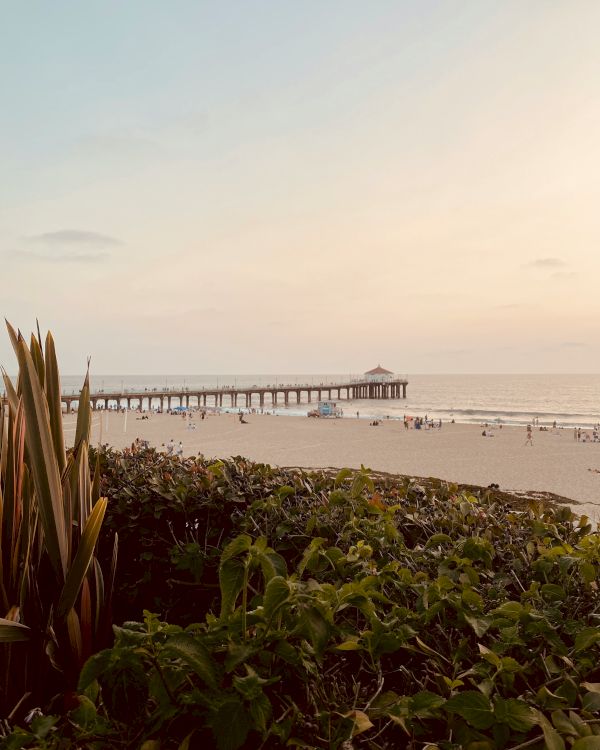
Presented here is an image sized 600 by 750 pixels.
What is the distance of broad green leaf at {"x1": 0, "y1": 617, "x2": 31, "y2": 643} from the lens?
1396 mm

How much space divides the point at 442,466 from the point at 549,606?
1731 centimetres


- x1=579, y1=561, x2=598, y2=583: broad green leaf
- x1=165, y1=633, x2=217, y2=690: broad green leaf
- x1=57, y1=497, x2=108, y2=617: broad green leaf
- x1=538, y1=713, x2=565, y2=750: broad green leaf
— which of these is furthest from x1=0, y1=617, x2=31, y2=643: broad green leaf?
x1=579, y1=561, x2=598, y2=583: broad green leaf

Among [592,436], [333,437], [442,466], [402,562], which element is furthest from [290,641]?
[592,436]

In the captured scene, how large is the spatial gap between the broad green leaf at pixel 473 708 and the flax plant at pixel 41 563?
1.14 m

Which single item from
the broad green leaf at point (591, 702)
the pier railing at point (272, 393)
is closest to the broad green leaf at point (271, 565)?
the broad green leaf at point (591, 702)

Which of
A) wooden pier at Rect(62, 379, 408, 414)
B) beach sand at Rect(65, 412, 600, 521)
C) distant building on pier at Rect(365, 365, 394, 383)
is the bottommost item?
beach sand at Rect(65, 412, 600, 521)

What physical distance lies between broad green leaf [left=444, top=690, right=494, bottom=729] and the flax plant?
114 cm

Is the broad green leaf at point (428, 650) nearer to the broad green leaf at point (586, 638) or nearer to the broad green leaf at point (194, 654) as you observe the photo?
the broad green leaf at point (586, 638)

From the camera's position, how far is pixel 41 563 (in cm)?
178

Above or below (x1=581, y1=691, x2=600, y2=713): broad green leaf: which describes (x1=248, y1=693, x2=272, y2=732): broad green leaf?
above

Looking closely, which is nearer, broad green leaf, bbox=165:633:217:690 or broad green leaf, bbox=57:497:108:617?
broad green leaf, bbox=165:633:217:690

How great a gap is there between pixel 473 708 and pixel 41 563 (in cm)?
148

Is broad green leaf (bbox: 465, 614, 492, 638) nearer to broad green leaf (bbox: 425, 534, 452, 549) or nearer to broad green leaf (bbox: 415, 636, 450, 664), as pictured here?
broad green leaf (bbox: 415, 636, 450, 664)

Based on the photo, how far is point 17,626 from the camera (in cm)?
145
